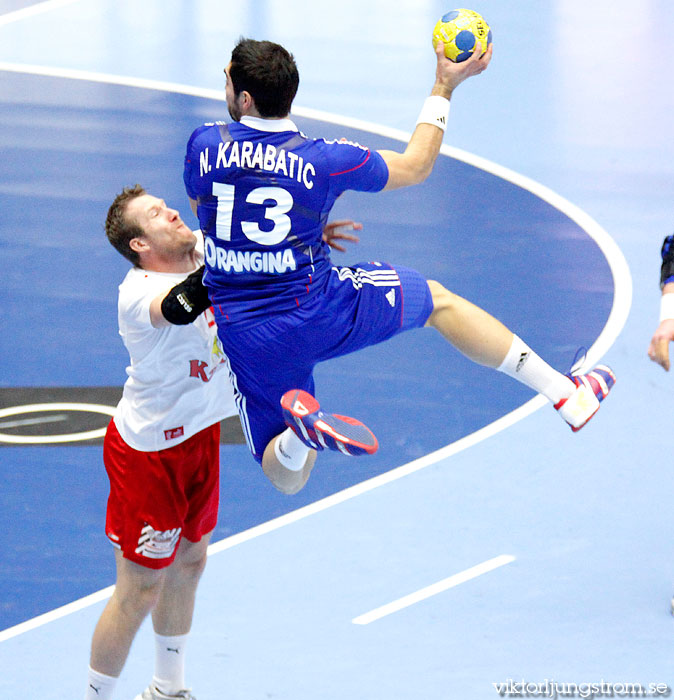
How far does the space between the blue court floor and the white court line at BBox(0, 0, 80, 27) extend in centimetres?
254

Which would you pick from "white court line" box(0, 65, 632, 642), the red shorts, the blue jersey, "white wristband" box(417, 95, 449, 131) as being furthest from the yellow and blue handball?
"white court line" box(0, 65, 632, 642)

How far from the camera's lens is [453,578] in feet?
22.4

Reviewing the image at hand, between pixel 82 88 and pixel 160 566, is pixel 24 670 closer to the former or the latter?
pixel 160 566

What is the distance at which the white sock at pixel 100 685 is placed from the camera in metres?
5.45

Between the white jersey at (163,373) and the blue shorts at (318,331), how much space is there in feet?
0.39

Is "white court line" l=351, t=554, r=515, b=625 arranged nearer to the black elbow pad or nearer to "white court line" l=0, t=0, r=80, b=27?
the black elbow pad

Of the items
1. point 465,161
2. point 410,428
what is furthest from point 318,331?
point 465,161

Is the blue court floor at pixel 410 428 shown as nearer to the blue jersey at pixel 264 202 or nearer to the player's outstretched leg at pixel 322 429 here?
the player's outstretched leg at pixel 322 429

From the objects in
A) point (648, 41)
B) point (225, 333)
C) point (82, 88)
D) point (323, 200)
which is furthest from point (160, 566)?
point (648, 41)

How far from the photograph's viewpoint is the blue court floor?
20.7 ft

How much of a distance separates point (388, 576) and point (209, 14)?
48.4 feet

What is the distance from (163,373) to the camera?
5.36 m

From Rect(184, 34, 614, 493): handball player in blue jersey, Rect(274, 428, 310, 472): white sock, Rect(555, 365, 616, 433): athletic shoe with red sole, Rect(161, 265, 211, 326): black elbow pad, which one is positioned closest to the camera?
Rect(161, 265, 211, 326): black elbow pad

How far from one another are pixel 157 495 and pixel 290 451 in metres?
0.60
